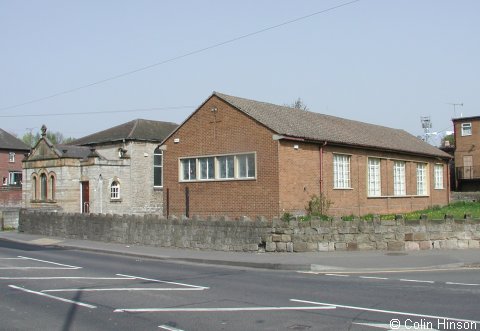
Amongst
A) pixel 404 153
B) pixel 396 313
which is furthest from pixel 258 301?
pixel 404 153

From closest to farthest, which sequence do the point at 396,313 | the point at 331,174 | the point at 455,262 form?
the point at 396,313
the point at 455,262
the point at 331,174

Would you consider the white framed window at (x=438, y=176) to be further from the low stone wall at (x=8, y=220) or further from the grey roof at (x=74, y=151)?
the low stone wall at (x=8, y=220)

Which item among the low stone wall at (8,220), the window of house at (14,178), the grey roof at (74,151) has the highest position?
the grey roof at (74,151)

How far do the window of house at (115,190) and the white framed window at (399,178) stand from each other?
19712 millimetres

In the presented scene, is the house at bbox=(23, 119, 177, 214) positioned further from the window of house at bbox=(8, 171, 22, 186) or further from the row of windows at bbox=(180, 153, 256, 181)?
the window of house at bbox=(8, 171, 22, 186)

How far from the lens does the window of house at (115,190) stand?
3966 centimetres

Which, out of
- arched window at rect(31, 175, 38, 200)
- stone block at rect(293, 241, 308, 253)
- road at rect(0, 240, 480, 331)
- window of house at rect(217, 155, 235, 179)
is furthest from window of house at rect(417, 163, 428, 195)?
arched window at rect(31, 175, 38, 200)

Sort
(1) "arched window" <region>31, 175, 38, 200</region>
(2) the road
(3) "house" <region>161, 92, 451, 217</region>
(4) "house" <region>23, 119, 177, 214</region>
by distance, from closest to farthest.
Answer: (2) the road < (3) "house" <region>161, 92, 451, 217</region> < (4) "house" <region>23, 119, 177, 214</region> < (1) "arched window" <region>31, 175, 38, 200</region>

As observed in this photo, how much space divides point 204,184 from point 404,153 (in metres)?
13.1

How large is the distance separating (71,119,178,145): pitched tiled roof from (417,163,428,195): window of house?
19252mm

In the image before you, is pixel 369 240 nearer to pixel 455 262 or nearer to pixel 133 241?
pixel 455 262

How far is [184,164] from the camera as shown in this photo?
91.6 ft

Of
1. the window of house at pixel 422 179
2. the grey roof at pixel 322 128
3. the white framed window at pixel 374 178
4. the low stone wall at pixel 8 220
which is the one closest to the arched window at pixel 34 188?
the low stone wall at pixel 8 220

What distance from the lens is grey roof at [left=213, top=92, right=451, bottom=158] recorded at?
25062mm
